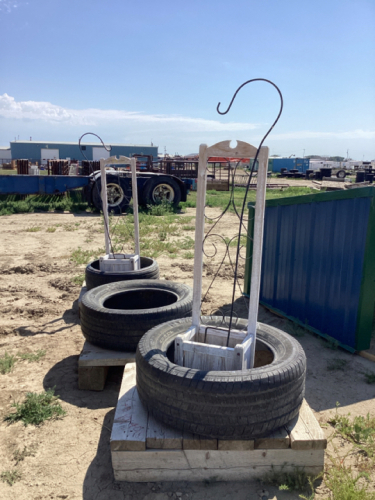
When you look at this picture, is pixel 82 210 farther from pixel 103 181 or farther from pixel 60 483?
pixel 60 483

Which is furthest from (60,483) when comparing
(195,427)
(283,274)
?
(283,274)

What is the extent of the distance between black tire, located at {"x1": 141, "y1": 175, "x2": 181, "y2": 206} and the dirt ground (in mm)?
7215

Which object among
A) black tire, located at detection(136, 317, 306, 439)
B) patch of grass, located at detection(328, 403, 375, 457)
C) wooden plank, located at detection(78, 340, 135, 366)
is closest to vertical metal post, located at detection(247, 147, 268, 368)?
black tire, located at detection(136, 317, 306, 439)

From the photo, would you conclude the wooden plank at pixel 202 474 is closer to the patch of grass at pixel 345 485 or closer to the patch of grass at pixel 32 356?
the patch of grass at pixel 345 485

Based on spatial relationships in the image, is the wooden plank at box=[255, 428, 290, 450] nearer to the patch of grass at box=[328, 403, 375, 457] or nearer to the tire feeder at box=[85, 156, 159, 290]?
the patch of grass at box=[328, 403, 375, 457]

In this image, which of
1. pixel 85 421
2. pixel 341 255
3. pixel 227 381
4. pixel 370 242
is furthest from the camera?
pixel 341 255

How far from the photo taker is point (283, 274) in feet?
18.5

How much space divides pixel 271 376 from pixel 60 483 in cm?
149

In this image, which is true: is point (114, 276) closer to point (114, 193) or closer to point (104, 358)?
point (104, 358)

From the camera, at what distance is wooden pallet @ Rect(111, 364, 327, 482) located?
252cm

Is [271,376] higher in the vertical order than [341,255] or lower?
lower

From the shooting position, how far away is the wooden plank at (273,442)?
99.2 inches

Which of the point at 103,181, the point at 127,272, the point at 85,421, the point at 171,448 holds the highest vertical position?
the point at 103,181

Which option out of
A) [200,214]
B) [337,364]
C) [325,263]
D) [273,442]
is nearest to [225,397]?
[273,442]
